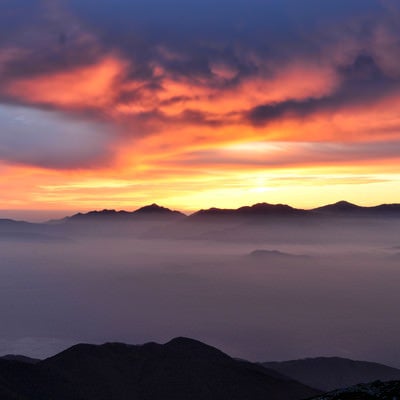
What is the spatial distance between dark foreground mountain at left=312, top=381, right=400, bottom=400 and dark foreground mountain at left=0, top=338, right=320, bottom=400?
295 feet

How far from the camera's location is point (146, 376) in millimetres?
151000

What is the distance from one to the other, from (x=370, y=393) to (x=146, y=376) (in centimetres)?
10743

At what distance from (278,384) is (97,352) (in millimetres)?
51017

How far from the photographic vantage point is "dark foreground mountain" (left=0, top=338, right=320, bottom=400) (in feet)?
439

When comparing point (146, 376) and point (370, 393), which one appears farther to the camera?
point (146, 376)

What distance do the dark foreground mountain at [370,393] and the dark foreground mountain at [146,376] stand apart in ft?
295

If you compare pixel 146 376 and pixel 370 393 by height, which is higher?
pixel 370 393

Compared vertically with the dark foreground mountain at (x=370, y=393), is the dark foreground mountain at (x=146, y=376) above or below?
below

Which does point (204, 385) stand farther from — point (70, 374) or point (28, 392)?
point (28, 392)

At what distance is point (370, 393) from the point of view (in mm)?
52000

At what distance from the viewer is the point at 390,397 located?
50.0 m

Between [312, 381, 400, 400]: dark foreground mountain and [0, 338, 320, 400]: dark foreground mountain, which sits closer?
[312, 381, 400, 400]: dark foreground mountain

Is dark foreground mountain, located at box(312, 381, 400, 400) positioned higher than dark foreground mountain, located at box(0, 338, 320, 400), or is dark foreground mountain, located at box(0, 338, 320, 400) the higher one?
dark foreground mountain, located at box(312, 381, 400, 400)

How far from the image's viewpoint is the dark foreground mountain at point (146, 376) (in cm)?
13375
